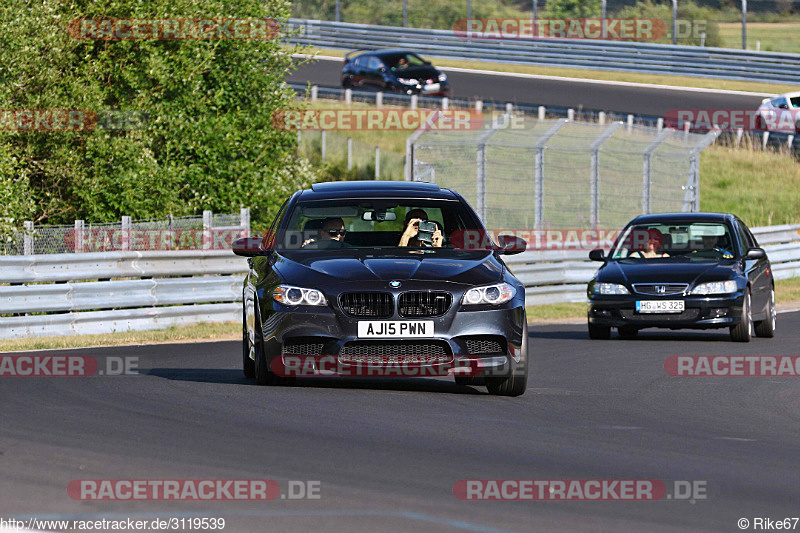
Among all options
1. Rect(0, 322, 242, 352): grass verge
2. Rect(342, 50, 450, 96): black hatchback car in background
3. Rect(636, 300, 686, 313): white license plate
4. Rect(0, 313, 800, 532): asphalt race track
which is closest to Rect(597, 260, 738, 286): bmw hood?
Rect(636, 300, 686, 313): white license plate

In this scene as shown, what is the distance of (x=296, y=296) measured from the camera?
1000cm

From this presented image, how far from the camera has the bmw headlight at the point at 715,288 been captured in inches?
637

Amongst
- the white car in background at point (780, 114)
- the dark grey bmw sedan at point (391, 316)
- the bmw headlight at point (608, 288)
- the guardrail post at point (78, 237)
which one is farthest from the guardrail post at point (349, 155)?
the dark grey bmw sedan at point (391, 316)

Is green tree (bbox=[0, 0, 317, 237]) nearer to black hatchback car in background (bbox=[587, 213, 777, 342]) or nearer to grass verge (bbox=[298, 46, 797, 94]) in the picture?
black hatchback car in background (bbox=[587, 213, 777, 342])

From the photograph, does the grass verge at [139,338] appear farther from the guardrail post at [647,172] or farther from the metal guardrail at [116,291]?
the guardrail post at [647,172]

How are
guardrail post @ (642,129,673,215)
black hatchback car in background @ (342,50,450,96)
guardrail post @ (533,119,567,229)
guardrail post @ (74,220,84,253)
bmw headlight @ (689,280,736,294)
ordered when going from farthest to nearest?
black hatchback car in background @ (342,50,450,96) < guardrail post @ (642,129,673,215) < guardrail post @ (533,119,567,229) < guardrail post @ (74,220,84,253) < bmw headlight @ (689,280,736,294)

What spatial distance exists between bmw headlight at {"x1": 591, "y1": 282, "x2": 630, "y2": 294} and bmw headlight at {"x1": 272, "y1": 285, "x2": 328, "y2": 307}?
23.6 feet

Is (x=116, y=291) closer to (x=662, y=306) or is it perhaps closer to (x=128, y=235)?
(x=128, y=235)

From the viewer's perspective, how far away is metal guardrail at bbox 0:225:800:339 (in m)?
16.6

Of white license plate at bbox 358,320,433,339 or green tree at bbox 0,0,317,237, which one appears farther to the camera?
green tree at bbox 0,0,317,237

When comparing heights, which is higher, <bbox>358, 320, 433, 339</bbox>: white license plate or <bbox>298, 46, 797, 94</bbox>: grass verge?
<bbox>358, 320, 433, 339</bbox>: white license plate

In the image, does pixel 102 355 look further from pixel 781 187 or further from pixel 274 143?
pixel 781 187

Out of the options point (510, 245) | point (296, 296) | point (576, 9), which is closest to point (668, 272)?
point (510, 245)

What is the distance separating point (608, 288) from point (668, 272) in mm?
707
